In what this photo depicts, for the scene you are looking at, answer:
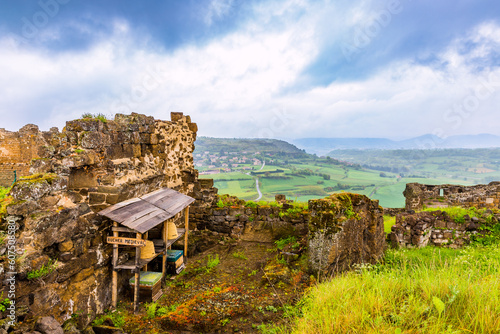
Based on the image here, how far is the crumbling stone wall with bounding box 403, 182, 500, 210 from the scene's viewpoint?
1800 cm

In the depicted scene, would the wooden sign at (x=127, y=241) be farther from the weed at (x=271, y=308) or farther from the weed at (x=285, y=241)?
the weed at (x=285, y=241)

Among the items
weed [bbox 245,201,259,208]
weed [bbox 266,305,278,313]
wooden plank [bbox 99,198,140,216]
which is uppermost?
wooden plank [bbox 99,198,140,216]

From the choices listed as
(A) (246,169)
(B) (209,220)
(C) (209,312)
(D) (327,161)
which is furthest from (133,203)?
(D) (327,161)

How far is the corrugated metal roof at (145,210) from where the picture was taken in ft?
19.6

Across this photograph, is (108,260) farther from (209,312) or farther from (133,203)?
(209,312)

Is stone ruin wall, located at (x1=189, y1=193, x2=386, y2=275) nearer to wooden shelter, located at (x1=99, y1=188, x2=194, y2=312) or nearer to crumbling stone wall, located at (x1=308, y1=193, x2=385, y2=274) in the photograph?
crumbling stone wall, located at (x1=308, y1=193, x2=385, y2=274)

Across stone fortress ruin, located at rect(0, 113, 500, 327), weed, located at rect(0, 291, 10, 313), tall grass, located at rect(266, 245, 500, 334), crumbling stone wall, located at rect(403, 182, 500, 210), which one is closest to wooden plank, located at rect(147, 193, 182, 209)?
stone fortress ruin, located at rect(0, 113, 500, 327)

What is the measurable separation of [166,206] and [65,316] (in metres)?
3.11

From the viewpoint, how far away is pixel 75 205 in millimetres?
5855

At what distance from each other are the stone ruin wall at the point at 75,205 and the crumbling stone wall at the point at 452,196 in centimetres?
1987

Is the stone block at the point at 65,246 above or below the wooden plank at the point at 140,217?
below

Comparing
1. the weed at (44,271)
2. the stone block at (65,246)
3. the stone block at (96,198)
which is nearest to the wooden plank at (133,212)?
the stone block at (96,198)

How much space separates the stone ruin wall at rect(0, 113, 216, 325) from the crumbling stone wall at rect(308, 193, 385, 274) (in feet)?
15.8

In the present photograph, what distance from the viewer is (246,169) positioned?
49.1 meters
